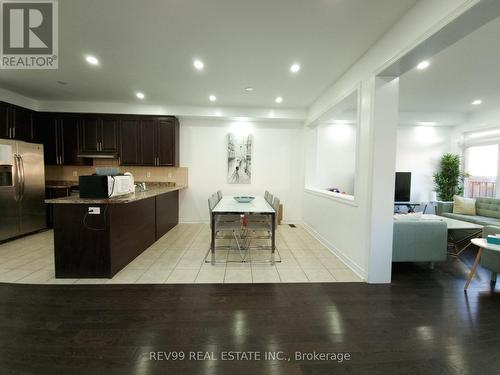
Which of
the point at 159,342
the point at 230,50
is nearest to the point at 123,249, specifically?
the point at 159,342

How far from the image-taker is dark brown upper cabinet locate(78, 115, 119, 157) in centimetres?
491

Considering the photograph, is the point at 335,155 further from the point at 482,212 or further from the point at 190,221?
the point at 190,221

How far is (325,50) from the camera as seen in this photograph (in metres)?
2.76

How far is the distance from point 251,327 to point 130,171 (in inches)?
190

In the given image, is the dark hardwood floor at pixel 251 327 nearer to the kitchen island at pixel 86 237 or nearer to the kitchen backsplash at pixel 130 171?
the kitchen island at pixel 86 237

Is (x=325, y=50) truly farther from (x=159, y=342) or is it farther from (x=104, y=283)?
(x=104, y=283)

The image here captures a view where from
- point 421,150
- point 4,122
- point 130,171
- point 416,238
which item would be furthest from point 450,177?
point 4,122

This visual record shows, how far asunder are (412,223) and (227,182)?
12.7 feet

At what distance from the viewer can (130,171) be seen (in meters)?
5.35

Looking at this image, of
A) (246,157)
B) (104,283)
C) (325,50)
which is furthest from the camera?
(246,157)

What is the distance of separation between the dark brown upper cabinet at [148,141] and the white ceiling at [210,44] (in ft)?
2.69

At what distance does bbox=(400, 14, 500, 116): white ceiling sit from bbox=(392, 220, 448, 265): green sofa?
85.2 inches

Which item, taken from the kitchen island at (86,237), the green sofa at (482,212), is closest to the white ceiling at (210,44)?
the kitchen island at (86,237)

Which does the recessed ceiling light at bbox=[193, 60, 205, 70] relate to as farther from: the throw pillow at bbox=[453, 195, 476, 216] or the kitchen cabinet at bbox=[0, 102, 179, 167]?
the throw pillow at bbox=[453, 195, 476, 216]
